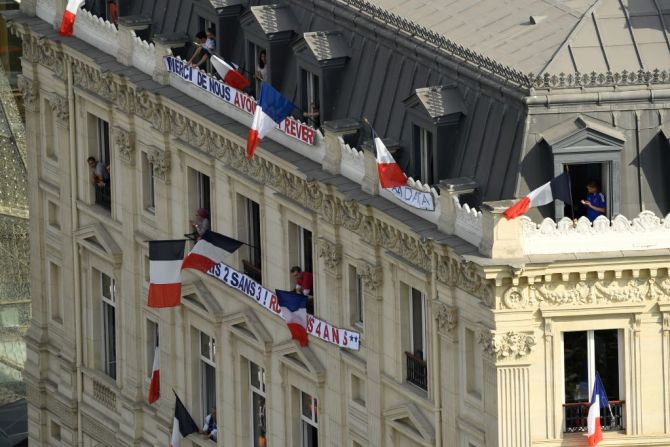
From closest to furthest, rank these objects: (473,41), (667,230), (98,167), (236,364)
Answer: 1. (667,230)
2. (473,41)
3. (236,364)
4. (98,167)

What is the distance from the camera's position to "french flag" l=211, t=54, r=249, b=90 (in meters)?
128

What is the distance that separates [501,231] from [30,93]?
40821 millimetres

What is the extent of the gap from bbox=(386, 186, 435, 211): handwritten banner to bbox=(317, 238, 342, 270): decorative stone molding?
592 centimetres

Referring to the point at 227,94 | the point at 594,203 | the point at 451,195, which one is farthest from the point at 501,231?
the point at 227,94

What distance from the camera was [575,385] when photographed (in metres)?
112

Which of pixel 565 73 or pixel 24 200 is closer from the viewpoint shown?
pixel 565 73

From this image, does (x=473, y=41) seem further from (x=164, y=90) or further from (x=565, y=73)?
(x=164, y=90)

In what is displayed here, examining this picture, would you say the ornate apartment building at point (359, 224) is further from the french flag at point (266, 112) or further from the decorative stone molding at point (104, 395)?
the french flag at point (266, 112)

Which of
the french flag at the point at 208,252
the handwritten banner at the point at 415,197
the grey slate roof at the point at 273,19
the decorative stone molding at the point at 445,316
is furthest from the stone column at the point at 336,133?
the french flag at the point at 208,252

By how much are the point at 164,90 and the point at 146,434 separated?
1363 cm

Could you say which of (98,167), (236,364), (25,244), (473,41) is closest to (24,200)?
(25,244)

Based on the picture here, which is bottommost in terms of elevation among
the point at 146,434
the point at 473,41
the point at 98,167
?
the point at 146,434

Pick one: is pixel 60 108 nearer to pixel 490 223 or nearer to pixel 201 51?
pixel 201 51

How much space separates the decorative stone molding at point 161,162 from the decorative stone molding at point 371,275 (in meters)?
16.1
